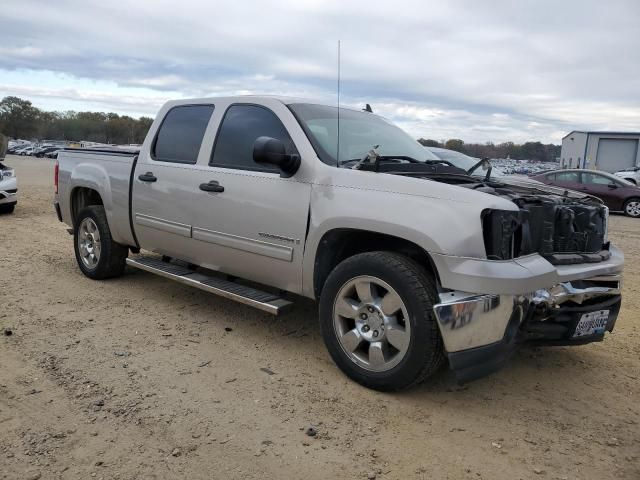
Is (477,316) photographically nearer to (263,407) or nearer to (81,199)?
(263,407)

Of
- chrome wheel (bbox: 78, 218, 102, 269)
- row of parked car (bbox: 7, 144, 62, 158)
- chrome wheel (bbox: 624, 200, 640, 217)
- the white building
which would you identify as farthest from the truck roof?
row of parked car (bbox: 7, 144, 62, 158)

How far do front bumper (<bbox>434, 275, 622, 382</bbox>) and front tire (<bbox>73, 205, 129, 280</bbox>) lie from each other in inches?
158

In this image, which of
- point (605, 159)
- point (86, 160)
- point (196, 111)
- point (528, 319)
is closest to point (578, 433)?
point (528, 319)

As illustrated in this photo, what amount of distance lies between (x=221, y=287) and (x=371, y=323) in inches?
59.2

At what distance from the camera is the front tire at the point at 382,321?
3.29 metres

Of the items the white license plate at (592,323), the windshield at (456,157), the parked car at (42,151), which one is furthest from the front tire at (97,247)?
the parked car at (42,151)

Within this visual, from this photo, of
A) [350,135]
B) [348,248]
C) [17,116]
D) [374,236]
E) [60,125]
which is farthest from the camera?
[60,125]

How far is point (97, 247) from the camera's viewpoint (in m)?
6.09

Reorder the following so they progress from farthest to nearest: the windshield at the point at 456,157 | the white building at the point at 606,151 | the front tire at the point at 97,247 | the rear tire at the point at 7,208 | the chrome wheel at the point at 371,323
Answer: the white building at the point at 606,151 → the rear tire at the point at 7,208 → the windshield at the point at 456,157 → the front tire at the point at 97,247 → the chrome wheel at the point at 371,323

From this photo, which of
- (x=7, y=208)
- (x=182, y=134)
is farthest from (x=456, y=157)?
(x=7, y=208)

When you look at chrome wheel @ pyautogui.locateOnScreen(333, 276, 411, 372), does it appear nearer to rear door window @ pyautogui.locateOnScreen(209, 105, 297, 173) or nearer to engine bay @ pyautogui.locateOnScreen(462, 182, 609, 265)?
engine bay @ pyautogui.locateOnScreen(462, 182, 609, 265)

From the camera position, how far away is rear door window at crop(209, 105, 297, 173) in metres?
4.32

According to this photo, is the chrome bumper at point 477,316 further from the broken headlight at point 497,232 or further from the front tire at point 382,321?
the broken headlight at point 497,232

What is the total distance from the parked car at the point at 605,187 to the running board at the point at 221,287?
1291 centimetres
